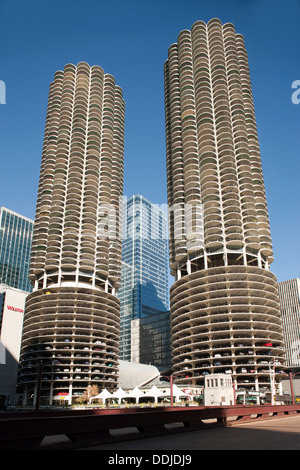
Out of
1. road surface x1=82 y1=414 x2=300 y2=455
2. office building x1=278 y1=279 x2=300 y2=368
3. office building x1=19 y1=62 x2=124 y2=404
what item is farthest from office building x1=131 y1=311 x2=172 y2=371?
road surface x1=82 y1=414 x2=300 y2=455

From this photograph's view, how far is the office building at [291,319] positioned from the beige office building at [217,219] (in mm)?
46619

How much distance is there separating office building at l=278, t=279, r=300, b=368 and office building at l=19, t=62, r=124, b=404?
7089cm

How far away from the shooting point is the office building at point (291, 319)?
530 feet

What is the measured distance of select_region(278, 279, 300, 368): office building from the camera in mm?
161625

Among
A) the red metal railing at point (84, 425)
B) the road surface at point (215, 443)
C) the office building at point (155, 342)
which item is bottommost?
the road surface at point (215, 443)

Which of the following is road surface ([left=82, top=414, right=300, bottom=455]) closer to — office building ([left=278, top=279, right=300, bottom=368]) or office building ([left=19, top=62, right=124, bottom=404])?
office building ([left=19, top=62, right=124, bottom=404])

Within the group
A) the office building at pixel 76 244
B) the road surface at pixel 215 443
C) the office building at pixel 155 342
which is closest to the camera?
the road surface at pixel 215 443

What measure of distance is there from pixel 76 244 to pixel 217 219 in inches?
1910

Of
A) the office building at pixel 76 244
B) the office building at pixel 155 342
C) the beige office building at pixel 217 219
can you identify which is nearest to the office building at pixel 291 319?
the beige office building at pixel 217 219

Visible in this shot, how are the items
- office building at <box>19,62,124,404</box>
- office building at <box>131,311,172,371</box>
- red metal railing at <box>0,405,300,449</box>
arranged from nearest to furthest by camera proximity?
red metal railing at <box>0,405,300,449</box>
office building at <box>19,62,124,404</box>
office building at <box>131,311,172,371</box>

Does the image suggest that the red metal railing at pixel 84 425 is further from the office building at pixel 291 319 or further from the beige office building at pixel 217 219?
the office building at pixel 291 319

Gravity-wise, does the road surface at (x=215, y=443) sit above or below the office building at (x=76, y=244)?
below

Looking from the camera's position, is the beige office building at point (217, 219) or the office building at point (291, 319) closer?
the beige office building at point (217, 219)

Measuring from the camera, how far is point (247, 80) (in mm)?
148875
